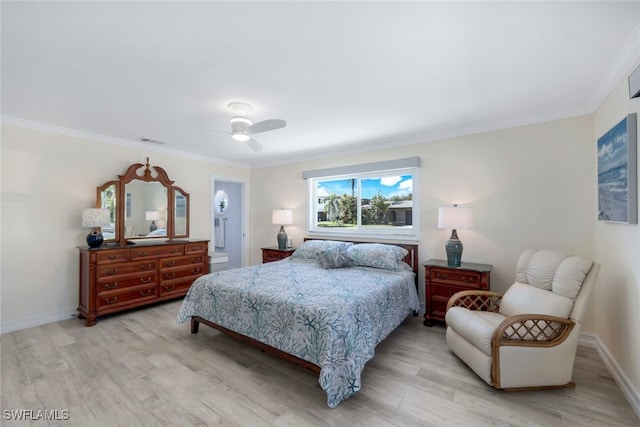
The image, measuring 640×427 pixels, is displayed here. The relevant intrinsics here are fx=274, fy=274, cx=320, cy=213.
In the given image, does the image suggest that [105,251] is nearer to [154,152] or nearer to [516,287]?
[154,152]

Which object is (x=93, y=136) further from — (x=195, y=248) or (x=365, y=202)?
(x=365, y=202)

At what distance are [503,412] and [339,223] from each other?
10.8 feet

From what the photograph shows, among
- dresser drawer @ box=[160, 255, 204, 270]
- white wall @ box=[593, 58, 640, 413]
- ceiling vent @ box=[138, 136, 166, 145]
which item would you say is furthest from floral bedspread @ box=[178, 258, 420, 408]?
ceiling vent @ box=[138, 136, 166, 145]

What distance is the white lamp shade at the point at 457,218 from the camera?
10.5ft

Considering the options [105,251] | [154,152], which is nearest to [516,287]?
[105,251]

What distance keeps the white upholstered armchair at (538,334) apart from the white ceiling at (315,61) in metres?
1.60

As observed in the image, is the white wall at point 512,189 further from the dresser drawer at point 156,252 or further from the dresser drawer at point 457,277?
the dresser drawer at point 156,252

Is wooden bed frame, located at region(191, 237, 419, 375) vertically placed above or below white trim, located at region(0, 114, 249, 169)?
below

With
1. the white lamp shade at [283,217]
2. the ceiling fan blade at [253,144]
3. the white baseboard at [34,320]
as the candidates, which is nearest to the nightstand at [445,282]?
the ceiling fan blade at [253,144]

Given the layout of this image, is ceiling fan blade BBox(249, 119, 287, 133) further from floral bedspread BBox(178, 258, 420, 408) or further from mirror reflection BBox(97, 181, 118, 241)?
mirror reflection BBox(97, 181, 118, 241)

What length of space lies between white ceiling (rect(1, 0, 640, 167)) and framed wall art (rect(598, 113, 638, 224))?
452 millimetres

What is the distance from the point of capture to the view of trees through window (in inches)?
163

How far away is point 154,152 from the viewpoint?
4477mm

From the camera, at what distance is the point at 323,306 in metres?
2.15
